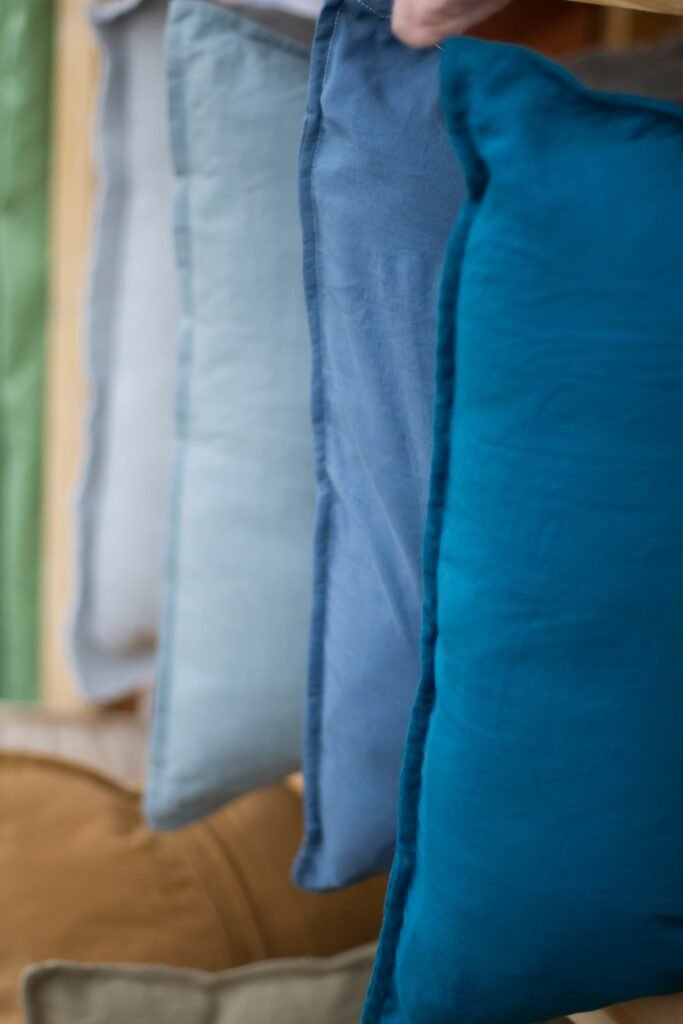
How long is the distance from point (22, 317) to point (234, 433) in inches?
15.3

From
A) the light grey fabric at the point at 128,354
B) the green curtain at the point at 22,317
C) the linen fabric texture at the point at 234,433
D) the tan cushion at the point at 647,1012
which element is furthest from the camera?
the green curtain at the point at 22,317

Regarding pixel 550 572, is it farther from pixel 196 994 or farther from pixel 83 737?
pixel 83 737

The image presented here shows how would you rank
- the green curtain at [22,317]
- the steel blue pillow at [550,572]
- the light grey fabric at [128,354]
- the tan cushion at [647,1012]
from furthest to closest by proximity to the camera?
the green curtain at [22,317] < the light grey fabric at [128,354] < the tan cushion at [647,1012] < the steel blue pillow at [550,572]

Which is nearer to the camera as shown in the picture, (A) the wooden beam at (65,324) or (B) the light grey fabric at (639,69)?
(B) the light grey fabric at (639,69)

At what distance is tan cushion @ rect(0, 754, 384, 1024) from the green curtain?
Answer: 272 mm

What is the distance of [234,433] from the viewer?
65cm

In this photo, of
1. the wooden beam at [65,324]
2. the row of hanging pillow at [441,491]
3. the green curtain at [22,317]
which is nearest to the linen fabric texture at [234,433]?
the row of hanging pillow at [441,491]

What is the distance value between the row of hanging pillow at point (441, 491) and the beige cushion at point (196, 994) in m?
0.06

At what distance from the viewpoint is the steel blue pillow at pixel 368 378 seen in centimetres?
46

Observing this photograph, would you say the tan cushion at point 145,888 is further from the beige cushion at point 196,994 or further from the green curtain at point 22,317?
the green curtain at point 22,317

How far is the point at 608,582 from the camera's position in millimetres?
397

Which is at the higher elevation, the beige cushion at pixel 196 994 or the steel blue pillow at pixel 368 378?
the steel blue pillow at pixel 368 378

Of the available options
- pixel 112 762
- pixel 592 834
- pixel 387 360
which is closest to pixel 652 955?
pixel 592 834

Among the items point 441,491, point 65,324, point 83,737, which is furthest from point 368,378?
point 83,737
